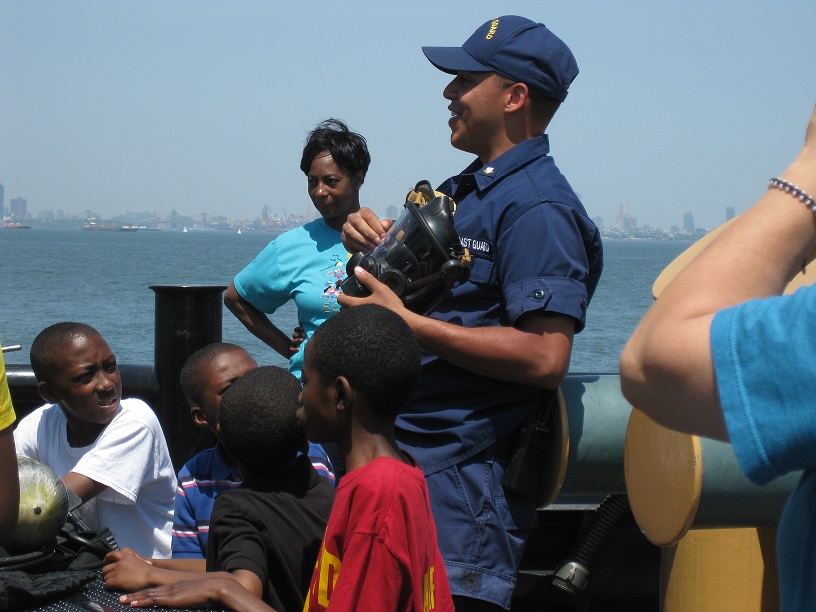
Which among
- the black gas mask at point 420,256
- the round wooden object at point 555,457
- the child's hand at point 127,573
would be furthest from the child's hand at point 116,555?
the round wooden object at point 555,457

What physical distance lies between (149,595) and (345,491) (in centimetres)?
50

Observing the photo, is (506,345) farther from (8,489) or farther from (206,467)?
(8,489)

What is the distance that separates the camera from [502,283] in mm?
2688

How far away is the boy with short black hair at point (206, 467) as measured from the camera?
288 centimetres

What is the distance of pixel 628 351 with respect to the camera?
128cm

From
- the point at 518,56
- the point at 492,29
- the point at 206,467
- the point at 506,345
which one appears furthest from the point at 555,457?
the point at 492,29

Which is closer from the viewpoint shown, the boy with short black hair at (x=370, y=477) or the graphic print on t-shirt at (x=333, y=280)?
the boy with short black hair at (x=370, y=477)

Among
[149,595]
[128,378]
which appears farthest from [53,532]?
[128,378]

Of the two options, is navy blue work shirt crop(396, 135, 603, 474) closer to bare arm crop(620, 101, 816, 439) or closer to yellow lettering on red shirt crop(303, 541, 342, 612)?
yellow lettering on red shirt crop(303, 541, 342, 612)

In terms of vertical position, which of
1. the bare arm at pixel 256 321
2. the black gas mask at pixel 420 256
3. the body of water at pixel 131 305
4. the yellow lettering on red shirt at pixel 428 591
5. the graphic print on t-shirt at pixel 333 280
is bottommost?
the body of water at pixel 131 305

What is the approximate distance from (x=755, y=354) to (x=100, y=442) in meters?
2.74

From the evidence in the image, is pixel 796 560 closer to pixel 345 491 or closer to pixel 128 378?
pixel 345 491

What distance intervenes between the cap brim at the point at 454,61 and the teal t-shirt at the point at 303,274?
1403mm

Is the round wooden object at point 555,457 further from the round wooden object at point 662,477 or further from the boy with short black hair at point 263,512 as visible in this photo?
the boy with short black hair at point 263,512
